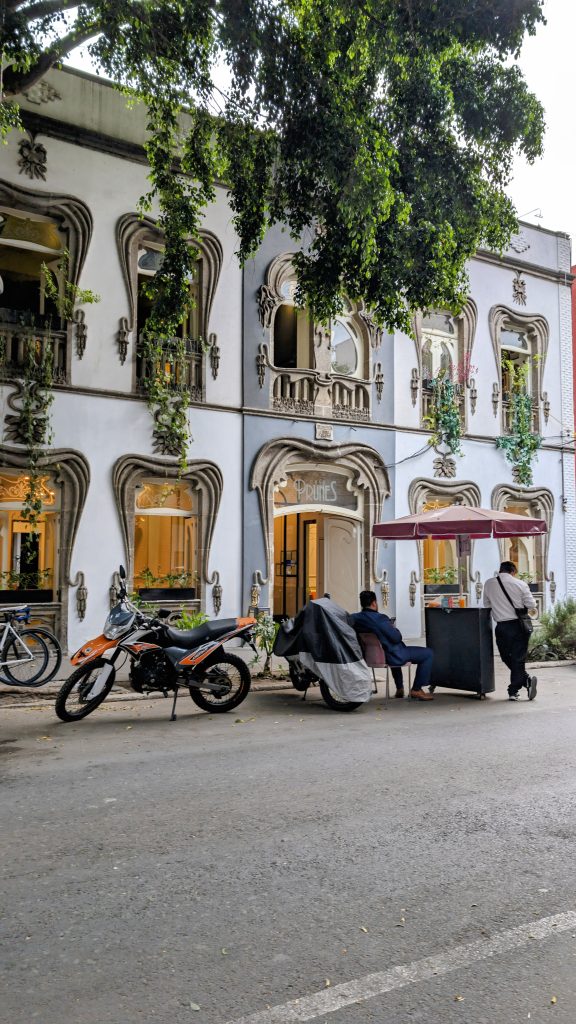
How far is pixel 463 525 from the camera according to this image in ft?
39.7

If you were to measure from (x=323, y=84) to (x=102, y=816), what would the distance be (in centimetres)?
908

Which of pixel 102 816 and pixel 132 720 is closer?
pixel 102 816

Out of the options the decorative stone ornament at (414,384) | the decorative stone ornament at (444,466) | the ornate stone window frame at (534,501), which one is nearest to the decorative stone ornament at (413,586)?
the decorative stone ornament at (444,466)

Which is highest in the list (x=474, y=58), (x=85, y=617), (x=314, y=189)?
(x=474, y=58)

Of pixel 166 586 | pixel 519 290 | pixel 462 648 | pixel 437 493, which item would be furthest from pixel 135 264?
pixel 519 290

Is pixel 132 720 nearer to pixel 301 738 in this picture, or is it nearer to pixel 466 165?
pixel 301 738

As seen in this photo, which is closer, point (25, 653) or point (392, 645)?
point (392, 645)

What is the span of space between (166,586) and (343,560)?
445 centimetres

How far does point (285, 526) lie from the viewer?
1841cm

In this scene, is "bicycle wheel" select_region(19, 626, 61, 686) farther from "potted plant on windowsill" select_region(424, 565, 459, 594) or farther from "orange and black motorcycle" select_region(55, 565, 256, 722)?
"potted plant on windowsill" select_region(424, 565, 459, 594)

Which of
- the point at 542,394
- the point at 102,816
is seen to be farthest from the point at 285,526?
the point at 102,816

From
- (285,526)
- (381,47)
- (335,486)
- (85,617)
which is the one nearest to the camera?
(381,47)

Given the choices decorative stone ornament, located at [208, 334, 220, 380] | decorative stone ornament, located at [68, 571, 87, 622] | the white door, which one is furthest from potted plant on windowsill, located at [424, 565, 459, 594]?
decorative stone ornament, located at [68, 571, 87, 622]

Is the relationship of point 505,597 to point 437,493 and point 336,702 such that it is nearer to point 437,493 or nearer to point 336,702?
point 336,702
